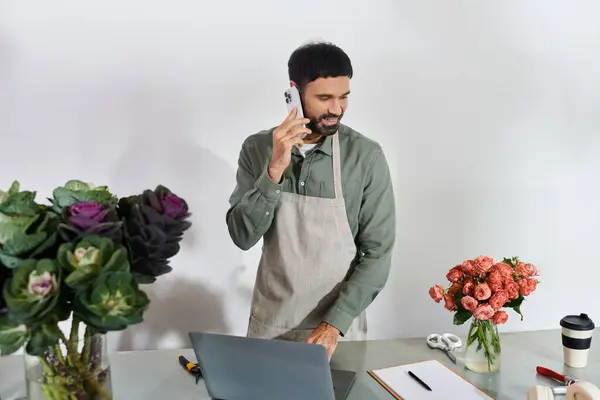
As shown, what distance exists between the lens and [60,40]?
6.09ft

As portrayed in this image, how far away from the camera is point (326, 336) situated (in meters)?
1.32

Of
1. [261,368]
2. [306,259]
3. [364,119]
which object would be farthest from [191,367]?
[364,119]

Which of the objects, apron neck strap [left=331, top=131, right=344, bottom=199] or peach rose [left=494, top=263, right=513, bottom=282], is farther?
apron neck strap [left=331, top=131, right=344, bottom=199]

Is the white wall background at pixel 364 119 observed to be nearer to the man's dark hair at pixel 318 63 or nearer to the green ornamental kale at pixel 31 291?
the man's dark hair at pixel 318 63

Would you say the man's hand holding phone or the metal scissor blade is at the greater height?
the man's hand holding phone

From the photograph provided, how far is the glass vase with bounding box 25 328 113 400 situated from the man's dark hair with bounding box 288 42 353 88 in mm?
824

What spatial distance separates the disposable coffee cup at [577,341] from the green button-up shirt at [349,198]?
17.9 inches

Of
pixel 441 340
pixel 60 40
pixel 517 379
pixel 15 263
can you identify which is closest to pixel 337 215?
pixel 441 340

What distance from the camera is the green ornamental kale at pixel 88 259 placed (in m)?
0.75

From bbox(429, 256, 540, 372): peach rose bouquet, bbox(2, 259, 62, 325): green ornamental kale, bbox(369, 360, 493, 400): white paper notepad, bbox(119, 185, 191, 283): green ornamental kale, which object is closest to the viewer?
bbox(2, 259, 62, 325): green ornamental kale

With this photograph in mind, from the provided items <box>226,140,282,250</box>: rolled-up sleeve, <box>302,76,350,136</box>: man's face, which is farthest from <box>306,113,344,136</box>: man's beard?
<box>226,140,282,250</box>: rolled-up sleeve

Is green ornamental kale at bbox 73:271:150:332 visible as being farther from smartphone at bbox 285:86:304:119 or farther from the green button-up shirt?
smartphone at bbox 285:86:304:119

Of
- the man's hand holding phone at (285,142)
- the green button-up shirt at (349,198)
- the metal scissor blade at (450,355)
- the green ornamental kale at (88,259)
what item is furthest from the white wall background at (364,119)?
the green ornamental kale at (88,259)

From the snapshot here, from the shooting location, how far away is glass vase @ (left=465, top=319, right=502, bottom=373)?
1290 millimetres
